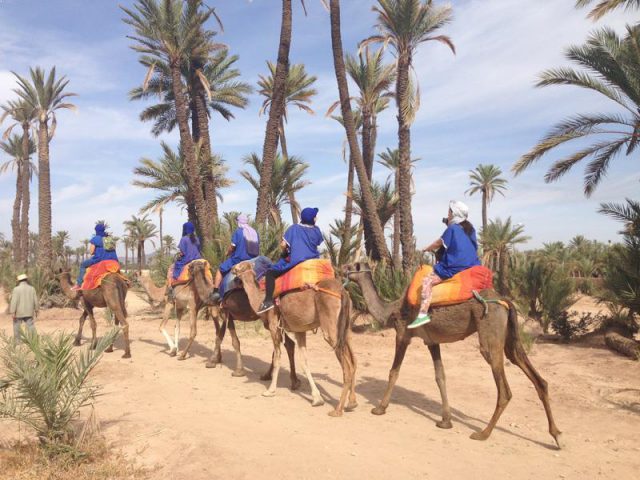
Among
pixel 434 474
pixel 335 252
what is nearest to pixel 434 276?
pixel 434 474

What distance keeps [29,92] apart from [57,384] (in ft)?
95.3

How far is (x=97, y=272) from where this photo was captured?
970cm

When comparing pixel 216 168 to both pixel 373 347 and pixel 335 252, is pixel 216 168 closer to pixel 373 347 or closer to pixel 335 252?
pixel 335 252

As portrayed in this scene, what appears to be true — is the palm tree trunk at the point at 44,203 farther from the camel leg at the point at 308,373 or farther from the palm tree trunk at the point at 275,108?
the camel leg at the point at 308,373

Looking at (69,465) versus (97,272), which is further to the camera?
(97,272)

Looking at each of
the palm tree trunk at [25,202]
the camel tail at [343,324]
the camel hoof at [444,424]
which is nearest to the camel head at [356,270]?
the camel tail at [343,324]

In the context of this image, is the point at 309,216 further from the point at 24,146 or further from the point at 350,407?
the point at 24,146

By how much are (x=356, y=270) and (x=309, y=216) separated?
42.1 inches

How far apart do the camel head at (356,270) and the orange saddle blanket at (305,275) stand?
1.02 feet

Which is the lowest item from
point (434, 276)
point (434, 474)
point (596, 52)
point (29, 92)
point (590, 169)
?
point (434, 474)

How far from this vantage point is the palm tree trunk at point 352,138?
1703 cm

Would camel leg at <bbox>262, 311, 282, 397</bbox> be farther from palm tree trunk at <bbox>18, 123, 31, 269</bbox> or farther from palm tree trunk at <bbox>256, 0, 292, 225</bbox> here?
palm tree trunk at <bbox>18, 123, 31, 269</bbox>

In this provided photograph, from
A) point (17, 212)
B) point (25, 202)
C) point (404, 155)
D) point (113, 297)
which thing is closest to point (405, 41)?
point (404, 155)

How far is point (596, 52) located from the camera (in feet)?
38.5
